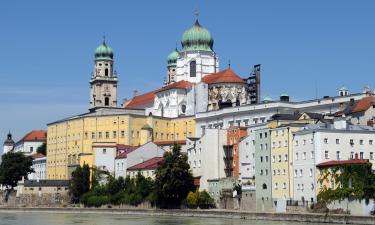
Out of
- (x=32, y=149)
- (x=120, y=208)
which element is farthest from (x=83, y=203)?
(x=32, y=149)

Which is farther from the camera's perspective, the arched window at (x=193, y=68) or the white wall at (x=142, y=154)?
the arched window at (x=193, y=68)

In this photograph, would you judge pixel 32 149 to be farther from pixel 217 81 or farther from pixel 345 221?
pixel 345 221

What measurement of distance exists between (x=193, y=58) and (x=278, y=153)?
66000 millimetres

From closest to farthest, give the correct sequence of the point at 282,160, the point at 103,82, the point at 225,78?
the point at 282,160 < the point at 225,78 < the point at 103,82

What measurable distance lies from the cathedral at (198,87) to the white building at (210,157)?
27.5 meters

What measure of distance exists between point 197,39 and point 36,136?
2182 inches

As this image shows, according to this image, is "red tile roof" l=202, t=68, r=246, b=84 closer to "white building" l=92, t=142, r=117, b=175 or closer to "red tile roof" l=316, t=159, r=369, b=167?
"white building" l=92, t=142, r=117, b=175

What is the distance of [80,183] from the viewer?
98312mm

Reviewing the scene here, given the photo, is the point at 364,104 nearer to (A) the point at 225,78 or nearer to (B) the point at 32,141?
(A) the point at 225,78

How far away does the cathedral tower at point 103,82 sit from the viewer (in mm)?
151250

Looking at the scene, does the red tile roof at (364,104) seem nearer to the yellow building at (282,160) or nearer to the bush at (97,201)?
the yellow building at (282,160)

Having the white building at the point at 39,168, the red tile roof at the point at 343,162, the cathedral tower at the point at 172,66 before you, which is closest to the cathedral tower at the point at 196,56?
the cathedral tower at the point at 172,66

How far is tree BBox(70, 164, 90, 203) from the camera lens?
98.3m

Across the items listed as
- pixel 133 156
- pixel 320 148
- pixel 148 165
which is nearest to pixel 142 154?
pixel 133 156
